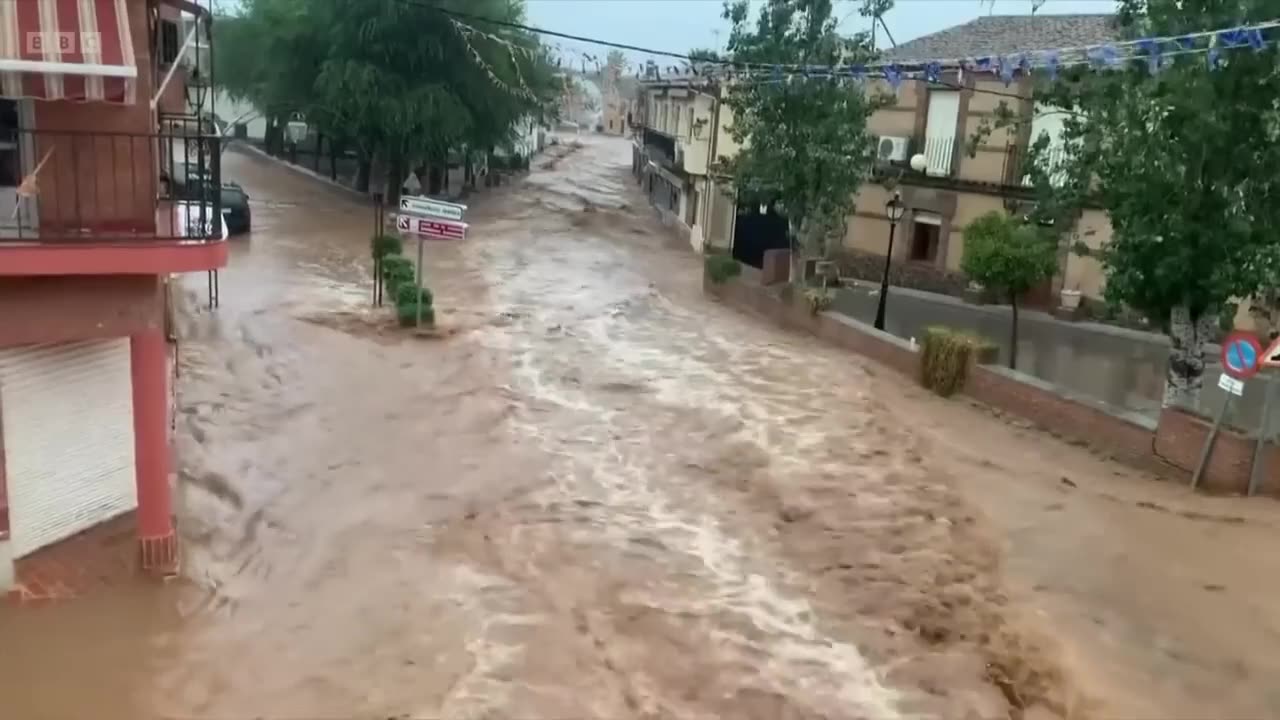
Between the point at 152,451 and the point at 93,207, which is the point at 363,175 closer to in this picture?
the point at 152,451

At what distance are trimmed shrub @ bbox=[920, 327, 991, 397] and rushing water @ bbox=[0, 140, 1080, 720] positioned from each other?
1099 mm

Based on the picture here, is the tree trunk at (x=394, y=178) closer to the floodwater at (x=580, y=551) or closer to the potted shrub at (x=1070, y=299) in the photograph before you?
the floodwater at (x=580, y=551)

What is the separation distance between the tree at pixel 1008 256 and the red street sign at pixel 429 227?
872cm

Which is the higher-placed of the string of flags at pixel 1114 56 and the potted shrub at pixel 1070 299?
the string of flags at pixel 1114 56

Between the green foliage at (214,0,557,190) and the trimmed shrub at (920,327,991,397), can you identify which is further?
the green foliage at (214,0,557,190)

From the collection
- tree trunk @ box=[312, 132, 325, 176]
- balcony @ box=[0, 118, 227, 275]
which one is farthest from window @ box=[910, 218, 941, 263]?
tree trunk @ box=[312, 132, 325, 176]

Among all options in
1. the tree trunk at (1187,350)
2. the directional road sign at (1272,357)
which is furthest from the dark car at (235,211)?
the directional road sign at (1272,357)

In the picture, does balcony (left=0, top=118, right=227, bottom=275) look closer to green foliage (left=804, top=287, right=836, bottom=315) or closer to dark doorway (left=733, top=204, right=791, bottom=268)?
green foliage (left=804, top=287, right=836, bottom=315)

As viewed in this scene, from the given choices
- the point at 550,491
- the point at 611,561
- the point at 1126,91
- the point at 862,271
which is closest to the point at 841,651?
the point at 611,561

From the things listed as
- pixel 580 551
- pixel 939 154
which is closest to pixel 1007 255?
pixel 939 154

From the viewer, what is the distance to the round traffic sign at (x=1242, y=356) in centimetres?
1063

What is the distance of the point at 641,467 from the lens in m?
12.8

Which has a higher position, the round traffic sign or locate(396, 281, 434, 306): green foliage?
the round traffic sign

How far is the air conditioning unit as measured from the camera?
1030 inches
